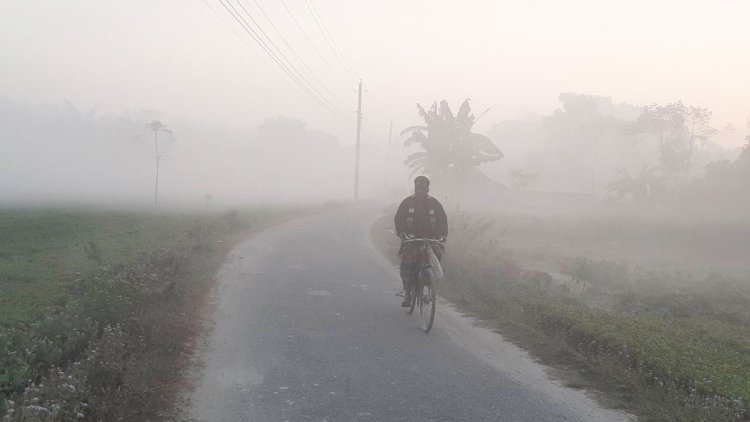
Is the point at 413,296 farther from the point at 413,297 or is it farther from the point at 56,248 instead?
the point at 56,248

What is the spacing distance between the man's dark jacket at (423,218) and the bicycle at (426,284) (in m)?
0.15

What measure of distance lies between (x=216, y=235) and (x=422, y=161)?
25377 mm

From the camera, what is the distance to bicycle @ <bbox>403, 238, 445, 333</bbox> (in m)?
7.85

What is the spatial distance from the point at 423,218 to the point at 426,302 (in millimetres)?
1262

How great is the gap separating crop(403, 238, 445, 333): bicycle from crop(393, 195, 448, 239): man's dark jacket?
153 millimetres

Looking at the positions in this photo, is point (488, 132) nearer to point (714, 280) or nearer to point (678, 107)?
point (678, 107)

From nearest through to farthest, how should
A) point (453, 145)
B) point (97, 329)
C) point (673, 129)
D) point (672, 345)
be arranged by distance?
point (97, 329)
point (672, 345)
point (453, 145)
point (673, 129)

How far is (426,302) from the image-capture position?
805 centimetres

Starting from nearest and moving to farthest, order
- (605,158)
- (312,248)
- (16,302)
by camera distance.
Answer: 1. (16,302)
2. (312,248)
3. (605,158)

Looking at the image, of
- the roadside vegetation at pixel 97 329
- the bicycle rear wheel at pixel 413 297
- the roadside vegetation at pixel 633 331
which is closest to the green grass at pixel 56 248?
the roadside vegetation at pixel 97 329

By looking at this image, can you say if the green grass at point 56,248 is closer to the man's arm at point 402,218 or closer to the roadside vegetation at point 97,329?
the roadside vegetation at point 97,329

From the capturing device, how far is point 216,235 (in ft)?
63.7

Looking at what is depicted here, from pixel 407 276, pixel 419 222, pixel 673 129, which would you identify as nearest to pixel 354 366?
pixel 407 276

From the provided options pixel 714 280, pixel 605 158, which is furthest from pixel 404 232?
pixel 605 158
